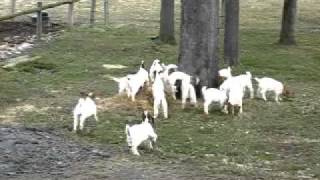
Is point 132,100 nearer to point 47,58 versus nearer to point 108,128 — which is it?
point 108,128

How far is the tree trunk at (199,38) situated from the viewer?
12914 millimetres

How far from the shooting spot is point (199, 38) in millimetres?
12977

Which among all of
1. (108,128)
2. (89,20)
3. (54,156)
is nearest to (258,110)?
(108,128)

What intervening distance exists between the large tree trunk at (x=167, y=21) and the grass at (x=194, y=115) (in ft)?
4.56

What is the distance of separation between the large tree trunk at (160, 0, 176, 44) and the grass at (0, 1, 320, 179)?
54.7 inches

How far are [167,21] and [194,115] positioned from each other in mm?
10019

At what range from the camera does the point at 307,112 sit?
1207cm

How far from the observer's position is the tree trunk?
12914mm

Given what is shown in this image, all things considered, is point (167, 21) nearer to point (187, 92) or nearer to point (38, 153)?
point (187, 92)

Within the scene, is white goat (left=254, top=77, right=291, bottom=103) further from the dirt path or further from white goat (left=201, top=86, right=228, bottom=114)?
the dirt path

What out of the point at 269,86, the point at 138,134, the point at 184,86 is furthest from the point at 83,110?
the point at 269,86

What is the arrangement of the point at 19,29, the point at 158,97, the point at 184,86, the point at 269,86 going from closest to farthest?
the point at 158,97 → the point at 184,86 → the point at 269,86 → the point at 19,29

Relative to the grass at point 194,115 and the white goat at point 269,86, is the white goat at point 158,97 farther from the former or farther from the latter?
the white goat at point 269,86

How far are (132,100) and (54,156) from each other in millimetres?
3389
